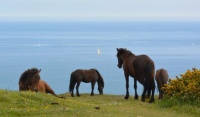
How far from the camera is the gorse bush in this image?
18172 millimetres

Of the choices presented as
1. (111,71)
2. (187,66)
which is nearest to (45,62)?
(111,71)

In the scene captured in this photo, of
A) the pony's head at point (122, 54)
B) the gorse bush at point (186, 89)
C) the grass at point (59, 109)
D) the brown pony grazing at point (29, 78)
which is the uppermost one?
the pony's head at point (122, 54)

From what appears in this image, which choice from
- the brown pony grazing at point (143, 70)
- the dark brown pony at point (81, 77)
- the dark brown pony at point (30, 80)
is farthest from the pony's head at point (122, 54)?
the dark brown pony at point (30, 80)

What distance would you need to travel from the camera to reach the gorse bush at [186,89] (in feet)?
59.6

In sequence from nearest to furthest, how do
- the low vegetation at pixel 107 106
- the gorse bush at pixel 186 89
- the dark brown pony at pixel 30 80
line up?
the low vegetation at pixel 107 106 < the gorse bush at pixel 186 89 < the dark brown pony at pixel 30 80

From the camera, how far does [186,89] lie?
1830 cm

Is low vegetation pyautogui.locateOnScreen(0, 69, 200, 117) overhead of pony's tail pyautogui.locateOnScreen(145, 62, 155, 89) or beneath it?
beneath

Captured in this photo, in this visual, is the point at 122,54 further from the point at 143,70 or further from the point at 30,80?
the point at 30,80

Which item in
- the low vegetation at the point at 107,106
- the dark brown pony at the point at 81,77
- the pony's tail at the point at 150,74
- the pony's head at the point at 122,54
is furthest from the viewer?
the dark brown pony at the point at 81,77

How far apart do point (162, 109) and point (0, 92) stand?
6.69m

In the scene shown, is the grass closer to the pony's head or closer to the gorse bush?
the gorse bush

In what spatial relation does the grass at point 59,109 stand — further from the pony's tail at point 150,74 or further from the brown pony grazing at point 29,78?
the brown pony grazing at point 29,78

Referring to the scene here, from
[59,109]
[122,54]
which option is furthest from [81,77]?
A: [59,109]

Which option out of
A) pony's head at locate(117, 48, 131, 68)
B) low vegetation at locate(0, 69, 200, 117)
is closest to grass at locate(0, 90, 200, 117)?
low vegetation at locate(0, 69, 200, 117)
